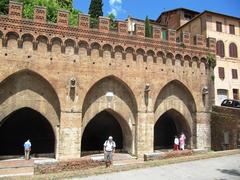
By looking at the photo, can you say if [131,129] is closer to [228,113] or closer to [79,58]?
[79,58]

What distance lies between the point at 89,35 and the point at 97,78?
2577mm

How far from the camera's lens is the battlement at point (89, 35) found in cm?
1456

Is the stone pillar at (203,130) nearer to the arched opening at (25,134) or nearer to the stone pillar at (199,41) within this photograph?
the stone pillar at (199,41)

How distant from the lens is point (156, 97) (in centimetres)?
1778

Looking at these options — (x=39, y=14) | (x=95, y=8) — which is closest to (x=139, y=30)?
(x=39, y=14)

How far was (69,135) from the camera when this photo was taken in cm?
1516

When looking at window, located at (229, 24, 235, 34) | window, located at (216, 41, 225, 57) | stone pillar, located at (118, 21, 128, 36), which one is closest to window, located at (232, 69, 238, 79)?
window, located at (216, 41, 225, 57)

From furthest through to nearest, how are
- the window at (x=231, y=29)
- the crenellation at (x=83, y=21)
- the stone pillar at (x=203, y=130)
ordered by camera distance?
the window at (x=231, y=29) < the stone pillar at (x=203, y=130) < the crenellation at (x=83, y=21)

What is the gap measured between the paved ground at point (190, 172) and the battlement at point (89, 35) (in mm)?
8192

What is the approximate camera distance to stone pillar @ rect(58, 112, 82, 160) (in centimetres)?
1500

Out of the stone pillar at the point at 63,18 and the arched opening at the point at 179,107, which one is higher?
the stone pillar at the point at 63,18

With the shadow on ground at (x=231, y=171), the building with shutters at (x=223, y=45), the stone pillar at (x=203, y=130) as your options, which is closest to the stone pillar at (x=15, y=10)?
the shadow on ground at (x=231, y=171)

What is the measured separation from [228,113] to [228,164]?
9.22 metres

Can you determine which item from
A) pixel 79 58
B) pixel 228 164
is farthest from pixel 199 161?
pixel 79 58
